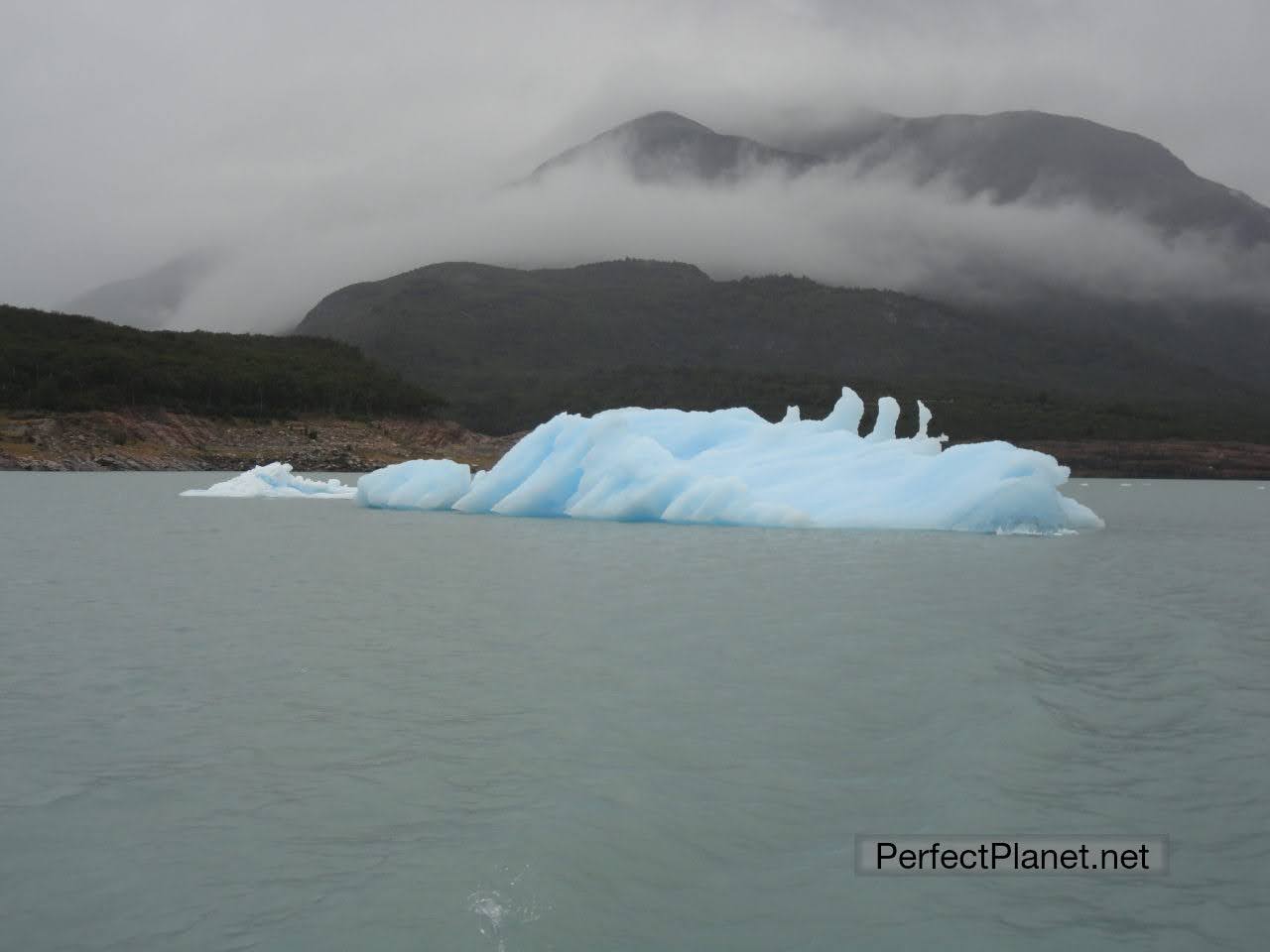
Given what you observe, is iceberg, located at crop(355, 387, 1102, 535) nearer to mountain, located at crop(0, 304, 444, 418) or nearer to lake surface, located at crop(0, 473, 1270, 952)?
lake surface, located at crop(0, 473, 1270, 952)

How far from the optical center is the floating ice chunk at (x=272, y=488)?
3997 centimetres

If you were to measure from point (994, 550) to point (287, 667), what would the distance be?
46.8ft

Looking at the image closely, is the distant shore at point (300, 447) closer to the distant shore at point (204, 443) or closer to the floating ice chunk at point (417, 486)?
the distant shore at point (204, 443)

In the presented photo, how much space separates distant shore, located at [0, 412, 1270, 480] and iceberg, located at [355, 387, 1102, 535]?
1501 inches

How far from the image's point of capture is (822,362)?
535 ft

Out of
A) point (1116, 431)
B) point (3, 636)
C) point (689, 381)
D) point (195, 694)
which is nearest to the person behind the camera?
point (195, 694)

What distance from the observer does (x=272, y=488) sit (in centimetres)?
4094

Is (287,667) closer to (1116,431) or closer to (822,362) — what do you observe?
(1116,431)

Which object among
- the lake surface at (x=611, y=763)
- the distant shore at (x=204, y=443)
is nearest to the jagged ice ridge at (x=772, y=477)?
the lake surface at (x=611, y=763)

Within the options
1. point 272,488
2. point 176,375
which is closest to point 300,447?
point 176,375

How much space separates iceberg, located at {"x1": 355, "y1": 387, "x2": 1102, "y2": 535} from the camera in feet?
78.7

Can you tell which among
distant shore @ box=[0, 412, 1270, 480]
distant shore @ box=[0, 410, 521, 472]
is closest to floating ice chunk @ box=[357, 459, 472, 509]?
distant shore @ box=[0, 412, 1270, 480]

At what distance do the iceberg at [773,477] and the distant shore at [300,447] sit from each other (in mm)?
38135

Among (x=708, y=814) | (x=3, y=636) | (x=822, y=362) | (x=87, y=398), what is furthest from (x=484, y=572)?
(x=822, y=362)
